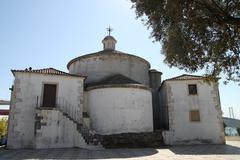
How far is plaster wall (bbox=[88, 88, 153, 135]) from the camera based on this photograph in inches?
762

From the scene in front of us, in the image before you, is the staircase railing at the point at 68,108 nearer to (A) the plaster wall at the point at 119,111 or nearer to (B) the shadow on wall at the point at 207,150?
(A) the plaster wall at the point at 119,111

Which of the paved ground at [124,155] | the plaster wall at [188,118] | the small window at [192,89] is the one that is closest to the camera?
the paved ground at [124,155]

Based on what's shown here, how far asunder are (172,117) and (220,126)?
14.2ft

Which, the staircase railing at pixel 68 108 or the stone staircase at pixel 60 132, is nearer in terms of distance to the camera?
the stone staircase at pixel 60 132

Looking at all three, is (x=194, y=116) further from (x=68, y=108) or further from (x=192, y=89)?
(x=68, y=108)

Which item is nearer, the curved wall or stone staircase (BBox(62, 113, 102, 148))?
stone staircase (BBox(62, 113, 102, 148))

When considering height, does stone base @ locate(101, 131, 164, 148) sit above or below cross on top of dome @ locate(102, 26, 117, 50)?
below

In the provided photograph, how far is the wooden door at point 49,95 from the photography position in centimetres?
1908

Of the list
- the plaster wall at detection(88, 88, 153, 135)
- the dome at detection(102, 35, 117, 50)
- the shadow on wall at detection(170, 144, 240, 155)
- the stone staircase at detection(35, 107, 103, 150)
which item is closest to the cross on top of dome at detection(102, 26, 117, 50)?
the dome at detection(102, 35, 117, 50)

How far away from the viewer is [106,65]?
2484 cm

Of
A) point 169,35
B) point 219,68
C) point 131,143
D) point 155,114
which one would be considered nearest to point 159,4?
point 169,35

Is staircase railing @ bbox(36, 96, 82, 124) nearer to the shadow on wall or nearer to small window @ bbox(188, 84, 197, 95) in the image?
the shadow on wall

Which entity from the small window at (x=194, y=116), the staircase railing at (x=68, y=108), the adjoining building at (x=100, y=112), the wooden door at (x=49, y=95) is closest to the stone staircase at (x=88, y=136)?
the adjoining building at (x=100, y=112)

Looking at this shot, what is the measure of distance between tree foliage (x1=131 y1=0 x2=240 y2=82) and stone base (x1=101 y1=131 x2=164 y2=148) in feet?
26.8
